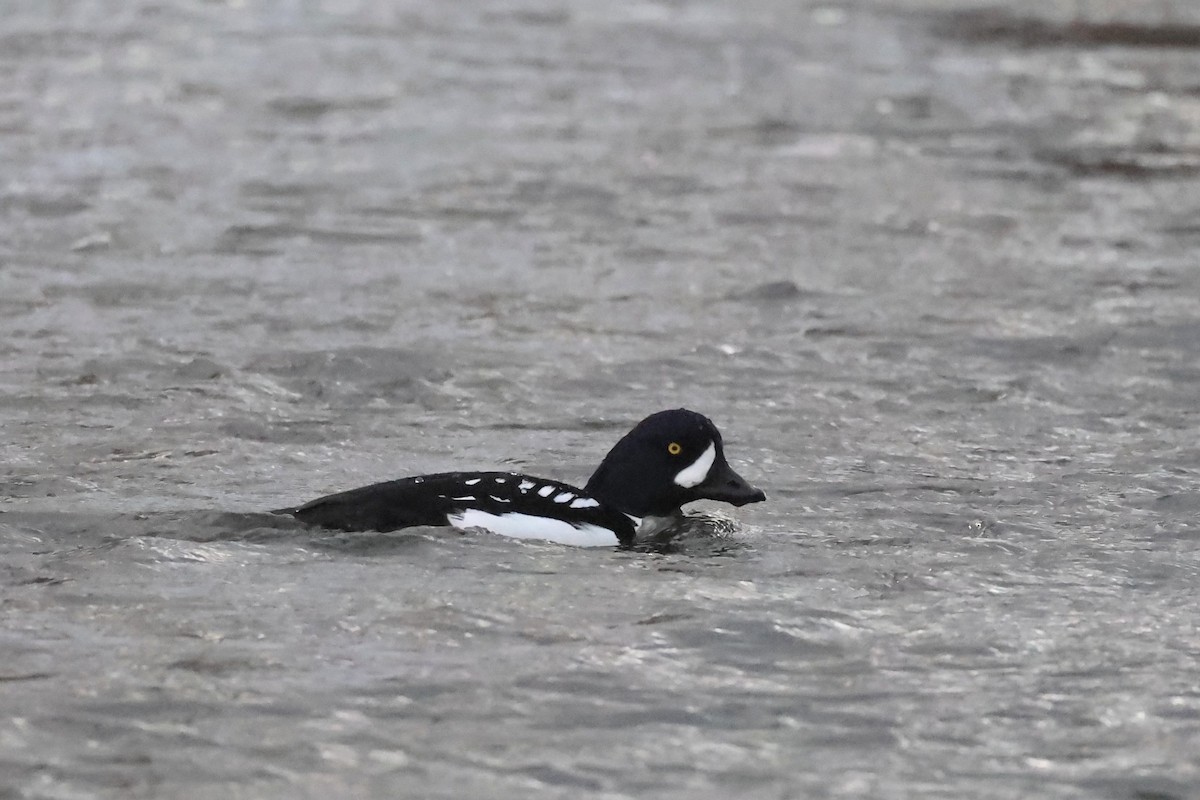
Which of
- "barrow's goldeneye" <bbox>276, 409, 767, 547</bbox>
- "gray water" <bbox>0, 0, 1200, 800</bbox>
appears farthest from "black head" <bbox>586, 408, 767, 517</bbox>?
"gray water" <bbox>0, 0, 1200, 800</bbox>

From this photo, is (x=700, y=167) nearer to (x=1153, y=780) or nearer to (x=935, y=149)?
(x=935, y=149)

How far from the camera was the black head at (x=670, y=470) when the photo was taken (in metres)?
9.94

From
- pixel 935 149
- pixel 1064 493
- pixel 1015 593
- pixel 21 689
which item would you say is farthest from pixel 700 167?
pixel 21 689

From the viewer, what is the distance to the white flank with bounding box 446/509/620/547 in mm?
9477

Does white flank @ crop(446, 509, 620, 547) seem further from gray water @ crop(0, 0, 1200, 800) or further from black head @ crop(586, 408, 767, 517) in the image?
black head @ crop(586, 408, 767, 517)

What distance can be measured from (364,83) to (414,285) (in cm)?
748

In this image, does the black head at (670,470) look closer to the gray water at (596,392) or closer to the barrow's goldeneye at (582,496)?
the barrow's goldeneye at (582,496)

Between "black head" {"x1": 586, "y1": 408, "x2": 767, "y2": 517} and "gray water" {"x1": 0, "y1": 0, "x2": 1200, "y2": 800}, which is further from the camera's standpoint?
"black head" {"x1": 586, "y1": 408, "x2": 767, "y2": 517}

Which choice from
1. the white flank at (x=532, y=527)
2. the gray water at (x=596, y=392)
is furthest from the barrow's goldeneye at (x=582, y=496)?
the gray water at (x=596, y=392)

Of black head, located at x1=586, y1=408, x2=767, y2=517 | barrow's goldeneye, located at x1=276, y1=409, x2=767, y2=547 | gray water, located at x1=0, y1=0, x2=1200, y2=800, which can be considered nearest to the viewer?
gray water, located at x1=0, y1=0, x2=1200, y2=800

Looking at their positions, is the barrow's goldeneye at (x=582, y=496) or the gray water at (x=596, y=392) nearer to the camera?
the gray water at (x=596, y=392)

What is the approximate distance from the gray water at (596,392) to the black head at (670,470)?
247mm

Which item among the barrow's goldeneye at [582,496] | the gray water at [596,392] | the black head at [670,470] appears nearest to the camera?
the gray water at [596,392]

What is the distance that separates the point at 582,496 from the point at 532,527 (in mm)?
348
